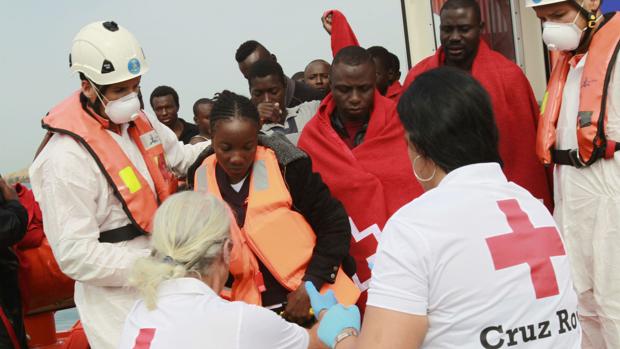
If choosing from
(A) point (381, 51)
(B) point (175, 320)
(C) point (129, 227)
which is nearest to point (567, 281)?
(B) point (175, 320)

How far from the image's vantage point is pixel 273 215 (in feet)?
9.37

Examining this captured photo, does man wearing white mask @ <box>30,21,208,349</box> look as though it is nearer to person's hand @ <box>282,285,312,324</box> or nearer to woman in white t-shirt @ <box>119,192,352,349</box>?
person's hand @ <box>282,285,312,324</box>

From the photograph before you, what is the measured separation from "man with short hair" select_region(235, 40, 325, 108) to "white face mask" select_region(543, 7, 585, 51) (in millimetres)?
1740

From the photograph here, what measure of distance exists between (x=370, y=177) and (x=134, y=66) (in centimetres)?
108

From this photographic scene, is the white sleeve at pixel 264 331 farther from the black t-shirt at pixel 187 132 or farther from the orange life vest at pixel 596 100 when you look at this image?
the black t-shirt at pixel 187 132

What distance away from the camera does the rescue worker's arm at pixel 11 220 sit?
→ 334cm

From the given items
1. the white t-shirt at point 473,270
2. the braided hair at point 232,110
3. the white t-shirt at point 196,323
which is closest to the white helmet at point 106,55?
the braided hair at point 232,110

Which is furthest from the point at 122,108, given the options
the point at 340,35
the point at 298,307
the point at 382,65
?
the point at 382,65

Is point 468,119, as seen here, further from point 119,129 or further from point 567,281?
point 119,129

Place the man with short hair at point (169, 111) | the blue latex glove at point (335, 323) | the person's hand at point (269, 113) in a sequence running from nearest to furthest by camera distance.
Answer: the blue latex glove at point (335, 323) < the person's hand at point (269, 113) < the man with short hair at point (169, 111)

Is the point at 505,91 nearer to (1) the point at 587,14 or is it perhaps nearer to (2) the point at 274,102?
(1) the point at 587,14

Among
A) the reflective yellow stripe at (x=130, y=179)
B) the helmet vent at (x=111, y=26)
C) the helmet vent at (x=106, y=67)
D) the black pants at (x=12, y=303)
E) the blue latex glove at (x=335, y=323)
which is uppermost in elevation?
the helmet vent at (x=111, y=26)

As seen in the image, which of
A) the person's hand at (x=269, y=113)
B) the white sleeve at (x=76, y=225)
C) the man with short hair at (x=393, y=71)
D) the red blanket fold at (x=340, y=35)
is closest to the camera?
the white sleeve at (x=76, y=225)

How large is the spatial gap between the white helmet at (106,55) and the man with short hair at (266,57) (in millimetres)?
1621
